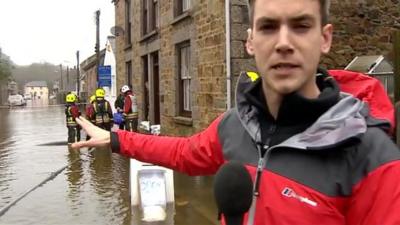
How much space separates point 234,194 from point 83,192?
26.0ft

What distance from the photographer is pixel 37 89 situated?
136750mm

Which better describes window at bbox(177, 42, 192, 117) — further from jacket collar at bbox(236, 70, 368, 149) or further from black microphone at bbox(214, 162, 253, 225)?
black microphone at bbox(214, 162, 253, 225)

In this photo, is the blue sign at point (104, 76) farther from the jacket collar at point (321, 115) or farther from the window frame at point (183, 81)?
the jacket collar at point (321, 115)

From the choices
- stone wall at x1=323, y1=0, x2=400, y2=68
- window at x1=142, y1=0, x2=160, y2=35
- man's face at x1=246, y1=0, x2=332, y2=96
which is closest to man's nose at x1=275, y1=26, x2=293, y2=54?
man's face at x1=246, y1=0, x2=332, y2=96

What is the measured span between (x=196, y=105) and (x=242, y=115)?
927 cm

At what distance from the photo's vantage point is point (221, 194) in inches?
56.4

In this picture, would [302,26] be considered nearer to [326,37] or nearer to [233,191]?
[326,37]

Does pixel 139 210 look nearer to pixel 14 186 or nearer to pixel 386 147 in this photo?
pixel 14 186

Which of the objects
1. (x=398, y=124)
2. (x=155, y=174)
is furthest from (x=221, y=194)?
(x=155, y=174)

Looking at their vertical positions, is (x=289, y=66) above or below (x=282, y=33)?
below

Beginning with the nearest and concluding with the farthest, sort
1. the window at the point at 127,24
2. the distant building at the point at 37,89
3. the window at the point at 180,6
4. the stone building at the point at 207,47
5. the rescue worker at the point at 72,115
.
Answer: the stone building at the point at 207,47, the window at the point at 180,6, the rescue worker at the point at 72,115, the window at the point at 127,24, the distant building at the point at 37,89

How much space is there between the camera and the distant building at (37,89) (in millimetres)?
134875

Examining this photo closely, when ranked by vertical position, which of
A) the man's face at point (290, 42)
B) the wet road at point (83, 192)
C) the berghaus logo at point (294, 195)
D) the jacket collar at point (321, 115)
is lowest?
the wet road at point (83, 192)

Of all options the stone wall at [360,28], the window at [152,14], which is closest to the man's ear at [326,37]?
the stone wall at [360,28]
